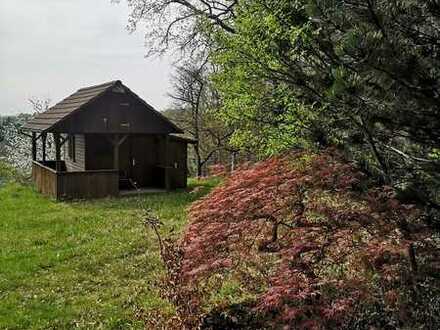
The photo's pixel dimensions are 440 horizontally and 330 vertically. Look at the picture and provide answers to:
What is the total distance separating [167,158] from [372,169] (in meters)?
15.2

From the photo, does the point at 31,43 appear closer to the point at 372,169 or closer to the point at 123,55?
the point at 123,55

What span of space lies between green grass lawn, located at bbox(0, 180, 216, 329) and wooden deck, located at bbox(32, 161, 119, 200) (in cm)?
171

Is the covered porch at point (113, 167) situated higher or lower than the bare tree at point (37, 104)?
lower

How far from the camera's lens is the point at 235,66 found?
4617 millimetres

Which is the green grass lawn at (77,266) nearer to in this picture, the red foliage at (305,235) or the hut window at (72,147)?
the red foliage at (305,235)

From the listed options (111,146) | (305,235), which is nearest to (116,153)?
(111,146)

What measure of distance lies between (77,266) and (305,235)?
5.70m

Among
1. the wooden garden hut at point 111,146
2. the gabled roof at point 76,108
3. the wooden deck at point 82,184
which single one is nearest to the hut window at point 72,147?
the wooden garden hut at point 111,146

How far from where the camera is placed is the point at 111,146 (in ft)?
61.8

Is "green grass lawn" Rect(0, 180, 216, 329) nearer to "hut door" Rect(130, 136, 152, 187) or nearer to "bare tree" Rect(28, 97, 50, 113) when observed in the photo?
"hut door" Rect(130, 136, 152, 187)

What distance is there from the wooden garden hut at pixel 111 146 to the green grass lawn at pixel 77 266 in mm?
2293

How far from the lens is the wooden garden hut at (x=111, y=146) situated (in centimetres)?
1694

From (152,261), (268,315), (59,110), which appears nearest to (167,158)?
(59,110)

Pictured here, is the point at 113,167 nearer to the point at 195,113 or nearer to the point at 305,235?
the point at 195,113
